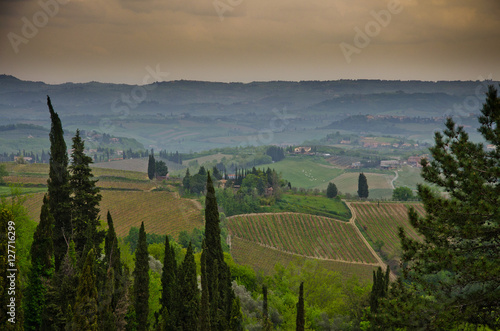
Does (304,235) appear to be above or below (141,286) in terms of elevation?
below

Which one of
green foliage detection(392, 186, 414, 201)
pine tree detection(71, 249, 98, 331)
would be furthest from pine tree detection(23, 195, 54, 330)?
green foliage detection(392, 186, 414, 201)

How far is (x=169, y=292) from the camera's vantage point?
29516mm

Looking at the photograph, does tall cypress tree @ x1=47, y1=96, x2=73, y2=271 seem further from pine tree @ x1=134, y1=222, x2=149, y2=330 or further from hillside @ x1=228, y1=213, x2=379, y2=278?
hillside @ x1=228, y1=213, x2=379, y2=278

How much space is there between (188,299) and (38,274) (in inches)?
327

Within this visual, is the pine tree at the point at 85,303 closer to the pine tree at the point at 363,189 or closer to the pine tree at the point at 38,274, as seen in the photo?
the pine tree at the point at 38,274

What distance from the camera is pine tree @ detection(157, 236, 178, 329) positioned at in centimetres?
2677

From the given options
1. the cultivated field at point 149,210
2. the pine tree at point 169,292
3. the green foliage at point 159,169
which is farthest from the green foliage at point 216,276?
the green foliage at point 159,169

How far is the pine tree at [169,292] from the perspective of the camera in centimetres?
2677

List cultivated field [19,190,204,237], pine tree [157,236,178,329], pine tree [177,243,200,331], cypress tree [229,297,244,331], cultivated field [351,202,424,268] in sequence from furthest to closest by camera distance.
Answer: cultivated field [351,202,424,268] < cultivated field [19,190,204,237] < cypress tree [229,297,244,331] < pine tree [157,236,178,329] < pine tree [177,243,200,331]

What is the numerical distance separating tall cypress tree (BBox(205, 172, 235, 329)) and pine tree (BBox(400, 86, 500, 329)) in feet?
48.3

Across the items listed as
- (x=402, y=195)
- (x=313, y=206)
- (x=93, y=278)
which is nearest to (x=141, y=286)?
(x=93, y=278)

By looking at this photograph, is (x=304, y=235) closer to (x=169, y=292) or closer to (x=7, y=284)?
(x=169, y=292)

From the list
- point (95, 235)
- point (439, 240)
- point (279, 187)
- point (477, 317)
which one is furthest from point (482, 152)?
point (279, 187)

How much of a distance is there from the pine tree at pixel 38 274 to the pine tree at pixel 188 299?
7.31 m
